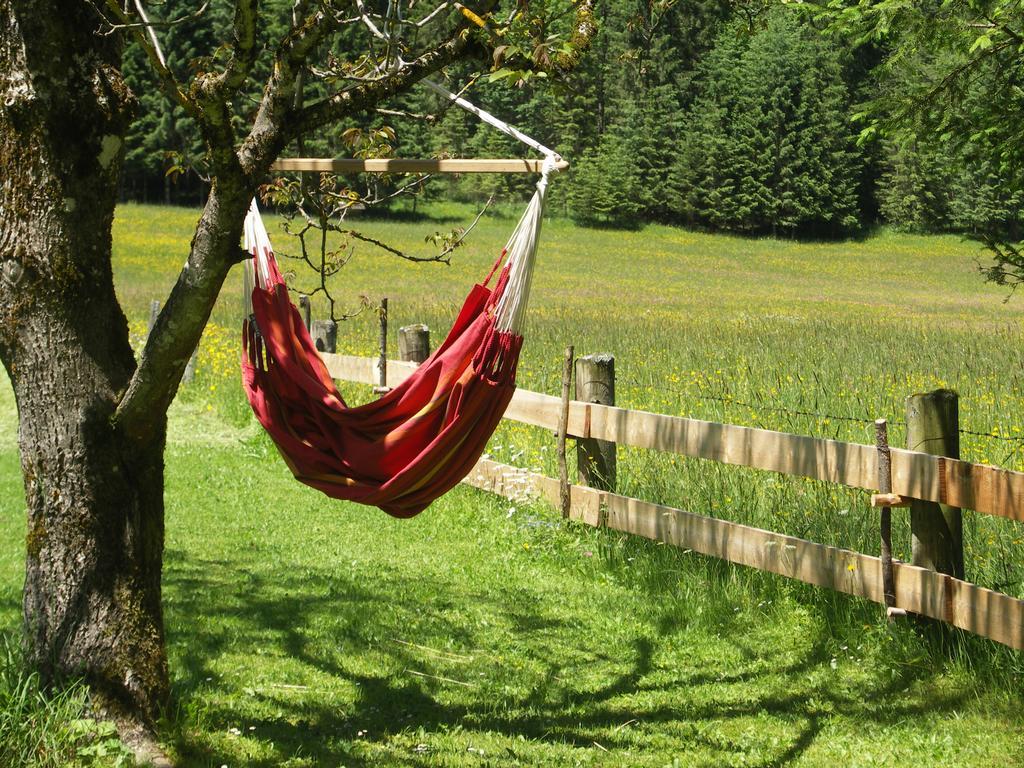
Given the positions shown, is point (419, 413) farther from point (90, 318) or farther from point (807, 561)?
point (807, 561)

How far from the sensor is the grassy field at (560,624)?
156 inches

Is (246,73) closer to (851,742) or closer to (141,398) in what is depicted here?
(141,398)

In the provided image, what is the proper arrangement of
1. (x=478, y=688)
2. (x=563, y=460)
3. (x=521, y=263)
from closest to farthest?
(x=521, y=263), (x=478, y=688), (x=563, y=460)

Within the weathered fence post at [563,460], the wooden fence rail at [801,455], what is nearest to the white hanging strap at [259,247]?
the wooden fence rail at [801,455]

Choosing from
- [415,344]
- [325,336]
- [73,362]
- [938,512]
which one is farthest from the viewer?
[325,336]

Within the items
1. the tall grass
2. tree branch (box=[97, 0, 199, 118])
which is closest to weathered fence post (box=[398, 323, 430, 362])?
the tall grass

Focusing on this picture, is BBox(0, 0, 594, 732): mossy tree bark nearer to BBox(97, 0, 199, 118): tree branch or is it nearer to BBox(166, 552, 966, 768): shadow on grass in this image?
BBox(97, 0, 199, 118): tree branch

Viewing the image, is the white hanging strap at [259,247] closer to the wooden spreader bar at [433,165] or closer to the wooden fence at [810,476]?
the wooden spreader bar at [433,165]

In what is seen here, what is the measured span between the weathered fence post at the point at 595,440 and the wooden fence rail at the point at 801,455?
13 centimetres

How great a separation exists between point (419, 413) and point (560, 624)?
6.50ft

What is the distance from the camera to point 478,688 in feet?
14.9

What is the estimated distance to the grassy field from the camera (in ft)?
13.0

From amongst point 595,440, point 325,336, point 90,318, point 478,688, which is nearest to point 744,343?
point 325,336

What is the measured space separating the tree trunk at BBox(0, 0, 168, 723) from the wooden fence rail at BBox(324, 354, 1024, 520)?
2.69 m
